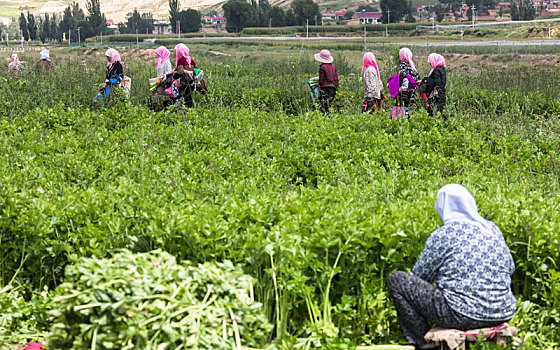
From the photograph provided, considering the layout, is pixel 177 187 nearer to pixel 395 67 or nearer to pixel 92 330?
pixel 92 330

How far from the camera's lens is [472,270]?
383 centimetres

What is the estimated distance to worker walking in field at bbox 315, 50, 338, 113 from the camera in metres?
10.9

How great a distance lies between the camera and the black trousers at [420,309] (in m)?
3.87

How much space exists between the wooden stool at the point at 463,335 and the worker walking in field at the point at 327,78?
7178 millimetres

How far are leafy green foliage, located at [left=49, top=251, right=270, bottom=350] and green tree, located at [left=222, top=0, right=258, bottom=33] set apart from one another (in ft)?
333

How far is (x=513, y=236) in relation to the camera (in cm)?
441

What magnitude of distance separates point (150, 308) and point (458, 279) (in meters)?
1.82

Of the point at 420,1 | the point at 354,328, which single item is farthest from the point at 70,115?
the point at 420,1

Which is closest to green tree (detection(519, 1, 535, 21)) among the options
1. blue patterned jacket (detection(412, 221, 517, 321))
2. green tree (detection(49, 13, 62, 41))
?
green tree (detection(49, 13, 62, 41))

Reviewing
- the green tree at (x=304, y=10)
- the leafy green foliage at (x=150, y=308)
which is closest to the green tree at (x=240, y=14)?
the green tree at (x=304, y=10)

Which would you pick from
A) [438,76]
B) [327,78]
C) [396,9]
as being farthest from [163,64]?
[396,9]

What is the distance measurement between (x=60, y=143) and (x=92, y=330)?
443 cm

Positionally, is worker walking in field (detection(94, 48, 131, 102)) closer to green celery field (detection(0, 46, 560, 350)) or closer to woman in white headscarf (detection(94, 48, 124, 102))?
woman in white headscarf (detection(94, 48, 124, 102))

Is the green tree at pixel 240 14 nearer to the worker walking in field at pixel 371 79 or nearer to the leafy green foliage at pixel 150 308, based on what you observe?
the worker walking in field at pixel 371 79
